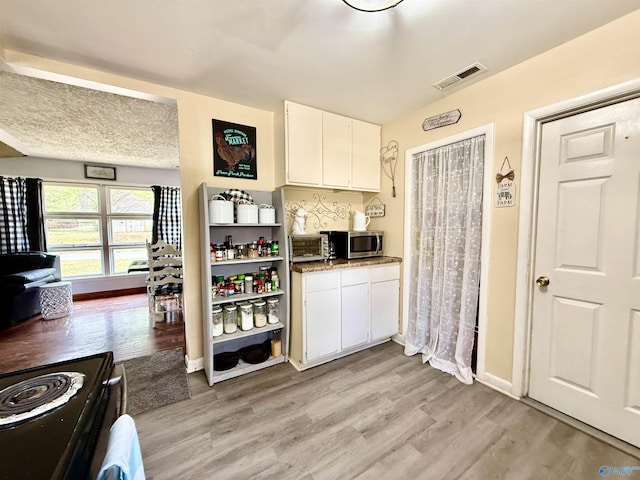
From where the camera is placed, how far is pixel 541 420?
5.59ft

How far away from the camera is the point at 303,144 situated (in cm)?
240

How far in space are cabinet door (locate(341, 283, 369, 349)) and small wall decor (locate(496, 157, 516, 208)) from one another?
1.33 meters

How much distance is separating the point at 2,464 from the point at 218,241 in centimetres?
191

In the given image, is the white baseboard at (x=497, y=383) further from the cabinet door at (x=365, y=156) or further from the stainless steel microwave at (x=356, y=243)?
the cabinet door at (x=365, y=156)

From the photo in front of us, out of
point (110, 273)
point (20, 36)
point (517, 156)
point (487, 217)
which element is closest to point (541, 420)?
point (487, 217)

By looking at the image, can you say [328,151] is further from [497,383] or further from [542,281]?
[497,383]

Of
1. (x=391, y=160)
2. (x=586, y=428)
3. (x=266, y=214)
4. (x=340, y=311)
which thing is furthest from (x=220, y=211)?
(x=586, y=428)

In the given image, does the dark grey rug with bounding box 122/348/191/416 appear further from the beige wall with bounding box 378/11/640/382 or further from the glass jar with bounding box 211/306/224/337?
the beige wall with bounding box 378/11/640/382

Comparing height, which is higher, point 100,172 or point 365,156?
point 100,172

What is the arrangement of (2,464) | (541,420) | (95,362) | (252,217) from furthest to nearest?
1. (252,217)
2. (541,420)
3. (95,362)
4. (2,464)

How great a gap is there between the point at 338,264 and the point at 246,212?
3.13ft

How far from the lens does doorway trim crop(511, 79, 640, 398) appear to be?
5.85 ft

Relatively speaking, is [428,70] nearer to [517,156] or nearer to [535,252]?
[517,156]

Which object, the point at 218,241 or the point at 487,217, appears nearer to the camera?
the point at 487,217
